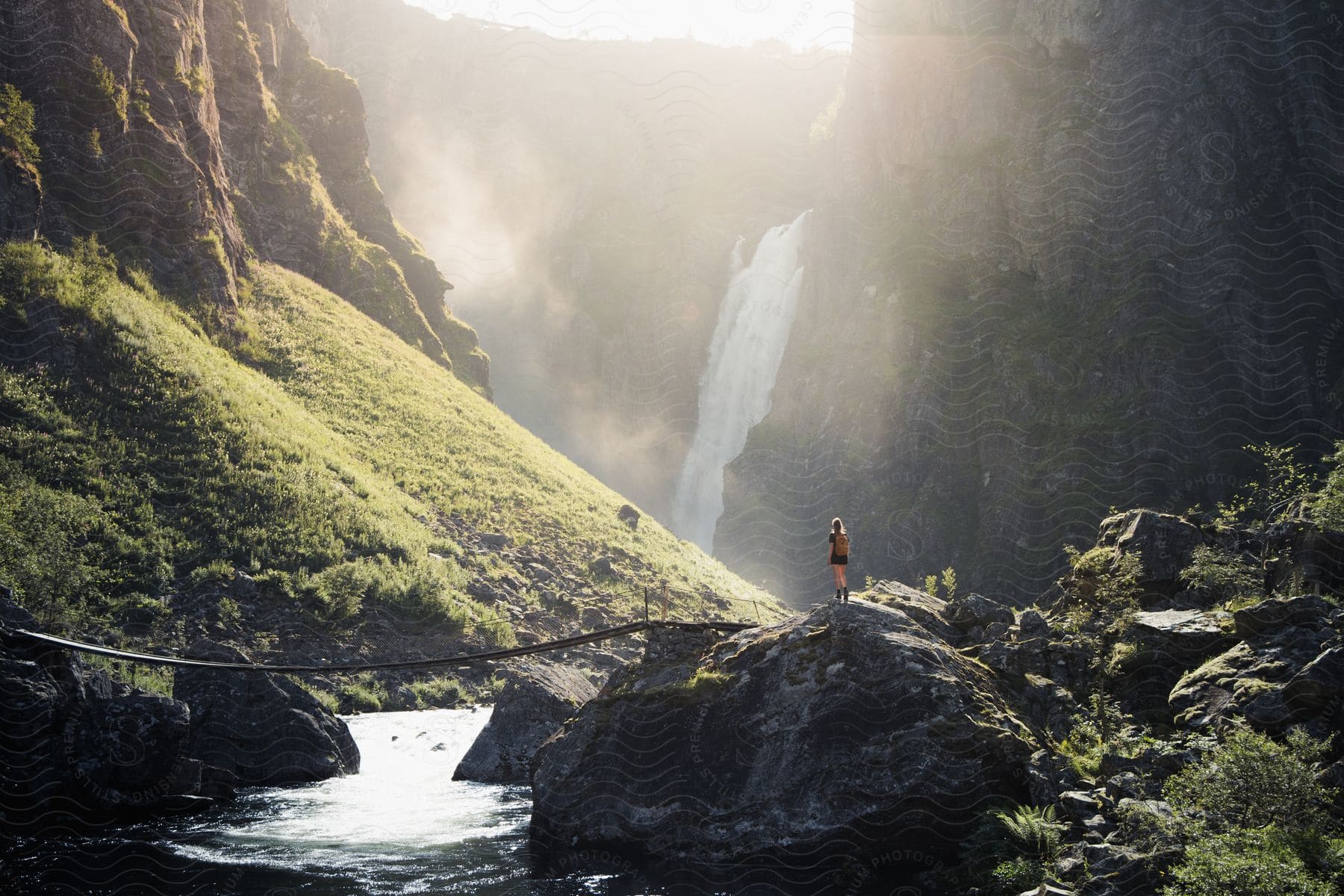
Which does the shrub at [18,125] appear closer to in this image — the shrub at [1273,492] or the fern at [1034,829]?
the fern at [1034,829]

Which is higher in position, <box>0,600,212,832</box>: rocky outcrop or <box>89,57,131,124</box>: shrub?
<box>89,57,131,124</box>: shrub

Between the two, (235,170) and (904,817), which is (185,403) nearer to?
(235,170)

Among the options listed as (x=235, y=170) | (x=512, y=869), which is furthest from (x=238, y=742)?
(x=235, y=170)

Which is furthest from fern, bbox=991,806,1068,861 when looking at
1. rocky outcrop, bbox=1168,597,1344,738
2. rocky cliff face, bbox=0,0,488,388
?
rocky cliff face, bbox=0,0,488,388

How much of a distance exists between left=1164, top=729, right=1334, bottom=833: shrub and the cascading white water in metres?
75.1

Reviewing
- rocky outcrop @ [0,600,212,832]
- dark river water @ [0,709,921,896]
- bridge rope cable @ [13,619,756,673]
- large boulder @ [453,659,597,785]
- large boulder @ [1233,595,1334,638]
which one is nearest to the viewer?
dark river water @ [0,709,921,896]

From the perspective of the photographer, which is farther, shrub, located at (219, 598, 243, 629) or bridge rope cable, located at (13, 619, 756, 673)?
shrub, located at (219, 598, 243, 629)

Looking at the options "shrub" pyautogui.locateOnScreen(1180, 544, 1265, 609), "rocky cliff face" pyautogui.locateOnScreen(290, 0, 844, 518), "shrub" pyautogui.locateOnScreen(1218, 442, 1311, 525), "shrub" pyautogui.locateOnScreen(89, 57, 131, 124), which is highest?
"rocky cliff face" pyautogui.locateOnScreen(290, 0, 844, 518)

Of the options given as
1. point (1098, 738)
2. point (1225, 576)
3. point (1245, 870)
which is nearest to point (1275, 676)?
point (1098, 738)

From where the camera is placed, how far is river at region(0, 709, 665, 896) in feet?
39.9

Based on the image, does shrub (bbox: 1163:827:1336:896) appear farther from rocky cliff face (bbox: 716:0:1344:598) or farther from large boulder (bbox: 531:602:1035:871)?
rocky cliff face (bbox: 716:0:1344:598)

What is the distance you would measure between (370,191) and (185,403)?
154ft

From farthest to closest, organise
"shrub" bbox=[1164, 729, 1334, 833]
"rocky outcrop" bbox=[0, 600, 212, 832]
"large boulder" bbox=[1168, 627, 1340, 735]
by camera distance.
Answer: "rocky outcrop" bbox=[0, 600, 212, 832], "large boulder" bbox=[1168, 627, 1340, 735], "shrub" bbox=[1164, 729, 1334, 833]

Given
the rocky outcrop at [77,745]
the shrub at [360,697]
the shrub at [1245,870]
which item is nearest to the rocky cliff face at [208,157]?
the shrub at [360,697]
